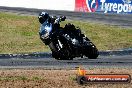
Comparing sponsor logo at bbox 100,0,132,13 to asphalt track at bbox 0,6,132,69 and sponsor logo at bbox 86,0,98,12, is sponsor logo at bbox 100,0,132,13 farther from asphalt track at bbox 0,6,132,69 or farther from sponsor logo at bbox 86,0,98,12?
asphalt track at bbox 0,6,132,69

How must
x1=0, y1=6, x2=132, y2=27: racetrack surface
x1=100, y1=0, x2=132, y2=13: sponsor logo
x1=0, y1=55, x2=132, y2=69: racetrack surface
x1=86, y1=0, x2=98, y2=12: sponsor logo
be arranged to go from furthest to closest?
1. x1=86, y1=0, x2=98, y2=12: sponsor logo
2. x1=100, y1=0, x2=132, y2=13: sponsor logo
3. x1=0, y1=6, x2=132, y2=27: racetrack surface
4. x1=0, y1=55, x2=132, y2=69: racetrack surface

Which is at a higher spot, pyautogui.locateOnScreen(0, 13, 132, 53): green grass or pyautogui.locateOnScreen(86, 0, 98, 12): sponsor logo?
pyautogui.locateOnScreen(86, 0, 98, 12): sponsor logo

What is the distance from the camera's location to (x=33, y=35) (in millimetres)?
30000

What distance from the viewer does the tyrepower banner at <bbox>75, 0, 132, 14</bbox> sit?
4197cm

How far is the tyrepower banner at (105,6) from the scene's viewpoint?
4197cm

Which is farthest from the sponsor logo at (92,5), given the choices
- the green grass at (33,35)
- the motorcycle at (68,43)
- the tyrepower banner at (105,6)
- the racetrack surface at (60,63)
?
the motorcycle at (68,43)

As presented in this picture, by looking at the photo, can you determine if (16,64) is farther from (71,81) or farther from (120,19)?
(120,19)

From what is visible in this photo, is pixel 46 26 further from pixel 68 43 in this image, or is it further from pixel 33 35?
pixel 33 35

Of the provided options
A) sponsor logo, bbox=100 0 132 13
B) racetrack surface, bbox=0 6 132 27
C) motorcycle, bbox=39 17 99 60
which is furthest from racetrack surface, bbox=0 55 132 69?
sponsor logo, bbox=100 0 132 13

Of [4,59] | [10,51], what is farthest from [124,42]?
[4,59]

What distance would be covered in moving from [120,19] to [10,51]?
698 inches

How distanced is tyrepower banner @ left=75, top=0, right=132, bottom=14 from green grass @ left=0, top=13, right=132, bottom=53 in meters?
7.62

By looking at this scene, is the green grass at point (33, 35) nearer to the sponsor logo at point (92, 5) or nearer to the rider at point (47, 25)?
the sponsor logo at point (92, 5)

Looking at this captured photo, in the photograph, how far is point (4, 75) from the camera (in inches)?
557
